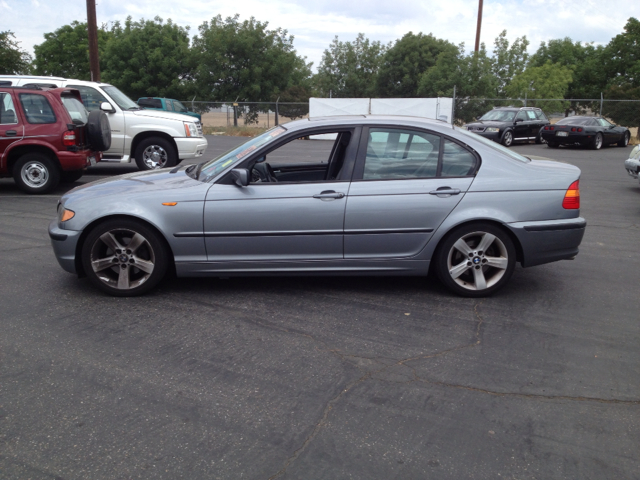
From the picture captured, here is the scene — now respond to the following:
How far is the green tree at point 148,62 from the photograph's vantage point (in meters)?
47.9

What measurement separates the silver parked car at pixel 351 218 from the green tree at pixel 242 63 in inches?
1662

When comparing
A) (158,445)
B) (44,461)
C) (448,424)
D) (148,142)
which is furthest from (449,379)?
(148,142)

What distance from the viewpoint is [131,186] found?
5211 millimetres

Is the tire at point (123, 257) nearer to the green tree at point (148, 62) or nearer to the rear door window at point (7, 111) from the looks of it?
the rear door window at point (7, 111)

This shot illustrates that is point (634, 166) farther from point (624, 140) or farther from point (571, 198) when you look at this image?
point (624, 140)

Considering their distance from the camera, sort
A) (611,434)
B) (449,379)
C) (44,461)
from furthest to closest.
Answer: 1. (449,379)
2. (611,434)
3. (44,461)

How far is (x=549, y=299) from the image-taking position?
5258mm

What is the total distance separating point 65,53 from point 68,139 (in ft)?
195

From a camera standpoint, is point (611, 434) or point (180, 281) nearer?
point (611, 434)

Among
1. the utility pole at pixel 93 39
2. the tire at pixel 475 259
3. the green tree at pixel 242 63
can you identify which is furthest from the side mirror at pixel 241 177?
the green tree at pixel 242 63

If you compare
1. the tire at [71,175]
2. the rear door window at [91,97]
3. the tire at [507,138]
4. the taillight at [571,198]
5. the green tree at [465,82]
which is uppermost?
the green tree at [465,82]

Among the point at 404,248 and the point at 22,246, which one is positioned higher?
the point at 404,248

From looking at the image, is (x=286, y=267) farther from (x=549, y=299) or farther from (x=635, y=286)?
(x=635, y=286)

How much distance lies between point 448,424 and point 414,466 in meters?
0.45
